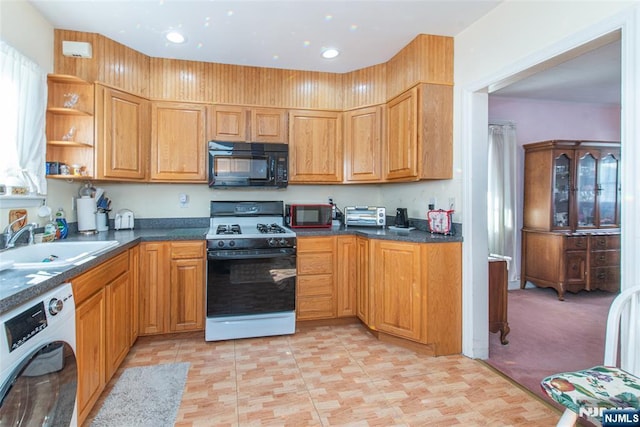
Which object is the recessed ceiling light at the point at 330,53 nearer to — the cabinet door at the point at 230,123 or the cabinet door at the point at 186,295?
the cabinet door at the point at 230,123

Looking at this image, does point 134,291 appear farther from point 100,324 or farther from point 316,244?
point 316,244

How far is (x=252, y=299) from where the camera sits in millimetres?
2828

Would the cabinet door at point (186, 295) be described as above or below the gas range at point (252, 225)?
below

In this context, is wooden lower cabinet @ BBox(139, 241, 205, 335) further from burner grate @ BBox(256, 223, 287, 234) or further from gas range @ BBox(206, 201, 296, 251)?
burner grate @ BBox(256, 223, 287, 234)

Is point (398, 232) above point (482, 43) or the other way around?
the other way around

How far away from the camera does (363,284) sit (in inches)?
119

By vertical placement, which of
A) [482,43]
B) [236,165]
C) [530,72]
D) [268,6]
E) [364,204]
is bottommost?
[364,204]

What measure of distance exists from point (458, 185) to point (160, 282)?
250 cm

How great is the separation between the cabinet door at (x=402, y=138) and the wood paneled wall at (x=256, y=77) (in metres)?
0.12

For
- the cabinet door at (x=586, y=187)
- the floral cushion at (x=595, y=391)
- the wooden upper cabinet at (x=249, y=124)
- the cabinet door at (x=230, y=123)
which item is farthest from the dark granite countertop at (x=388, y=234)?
the cabinet door at (x=586, y=187)

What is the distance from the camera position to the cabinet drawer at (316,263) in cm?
300

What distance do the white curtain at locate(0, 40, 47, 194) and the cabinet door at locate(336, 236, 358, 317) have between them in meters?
2.30

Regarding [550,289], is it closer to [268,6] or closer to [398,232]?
[398,232]

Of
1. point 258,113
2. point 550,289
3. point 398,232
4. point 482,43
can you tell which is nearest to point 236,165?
point 258,113
